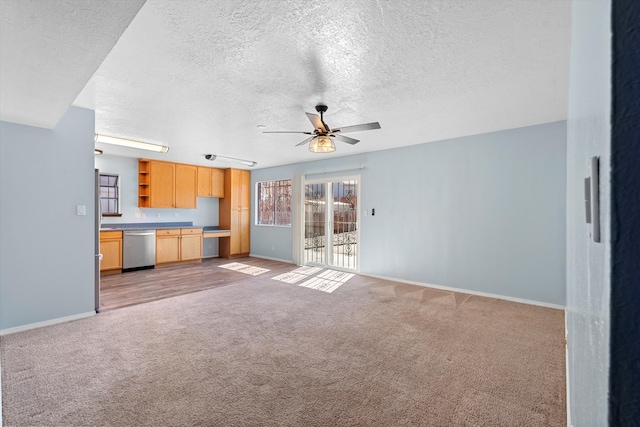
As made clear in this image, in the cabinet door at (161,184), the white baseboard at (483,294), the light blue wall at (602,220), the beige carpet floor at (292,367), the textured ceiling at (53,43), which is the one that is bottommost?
the beige carpet floor at (292,367)

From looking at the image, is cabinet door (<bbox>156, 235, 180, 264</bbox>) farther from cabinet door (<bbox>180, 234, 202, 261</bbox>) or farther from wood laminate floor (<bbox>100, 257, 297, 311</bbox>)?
wood laminate floor (<bbox>100, 257, 297, 311</bbox>)

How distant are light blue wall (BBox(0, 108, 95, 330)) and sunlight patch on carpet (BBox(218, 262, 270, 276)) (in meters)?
2.84

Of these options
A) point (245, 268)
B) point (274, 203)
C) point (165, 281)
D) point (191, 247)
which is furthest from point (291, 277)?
point (191, 247)

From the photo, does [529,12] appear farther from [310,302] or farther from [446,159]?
[310,302]

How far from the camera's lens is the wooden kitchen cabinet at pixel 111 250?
18.5 ft

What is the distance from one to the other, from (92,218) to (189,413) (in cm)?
282

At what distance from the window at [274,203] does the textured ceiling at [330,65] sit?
3.46 m

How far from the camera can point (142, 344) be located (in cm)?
280

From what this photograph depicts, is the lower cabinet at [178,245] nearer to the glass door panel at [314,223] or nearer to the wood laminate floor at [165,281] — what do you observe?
the wood laminate floor at [165,281]

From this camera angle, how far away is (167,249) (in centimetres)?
659

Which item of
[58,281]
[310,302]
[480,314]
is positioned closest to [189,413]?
[310,302]

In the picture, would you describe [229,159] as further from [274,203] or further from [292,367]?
[292,367]

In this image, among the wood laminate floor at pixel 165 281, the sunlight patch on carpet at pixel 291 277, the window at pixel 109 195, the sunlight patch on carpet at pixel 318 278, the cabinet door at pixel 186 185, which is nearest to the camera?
the wood laminate floor at pixel 165 281

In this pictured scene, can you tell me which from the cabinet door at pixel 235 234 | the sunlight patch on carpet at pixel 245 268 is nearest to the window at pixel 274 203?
the cabinet door at pixel 235 234
